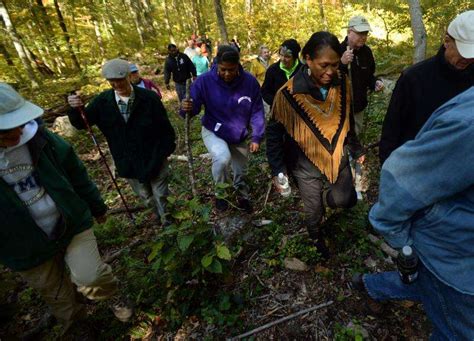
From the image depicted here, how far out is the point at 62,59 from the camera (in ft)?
66.3

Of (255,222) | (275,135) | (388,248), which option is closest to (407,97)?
(275,135)

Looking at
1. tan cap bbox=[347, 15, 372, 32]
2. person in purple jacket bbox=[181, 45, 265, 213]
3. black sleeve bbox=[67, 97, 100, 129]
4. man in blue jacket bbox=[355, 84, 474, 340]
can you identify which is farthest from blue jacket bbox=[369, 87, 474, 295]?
tan cap bbox=[347, 15, 372, 32]

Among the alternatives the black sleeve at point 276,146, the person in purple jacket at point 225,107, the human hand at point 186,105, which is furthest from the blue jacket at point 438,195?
the human hand at point 186,105

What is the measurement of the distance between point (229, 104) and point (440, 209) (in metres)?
3.37

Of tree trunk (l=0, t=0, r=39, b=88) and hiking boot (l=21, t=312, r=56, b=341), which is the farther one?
tree trunk (l=0, t=0, r=39, b=88)

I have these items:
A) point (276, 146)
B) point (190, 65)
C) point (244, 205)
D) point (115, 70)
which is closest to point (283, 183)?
point (276, 146)

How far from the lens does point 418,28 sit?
23.6 ft

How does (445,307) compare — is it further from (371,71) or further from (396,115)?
(371,71)

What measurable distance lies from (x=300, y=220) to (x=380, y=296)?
1.81m

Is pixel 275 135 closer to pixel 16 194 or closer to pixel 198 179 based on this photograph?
pixel 16 194

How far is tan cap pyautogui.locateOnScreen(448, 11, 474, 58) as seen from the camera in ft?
7.20

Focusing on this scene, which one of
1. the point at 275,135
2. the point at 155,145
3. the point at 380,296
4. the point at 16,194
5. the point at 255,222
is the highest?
the point at 16,194

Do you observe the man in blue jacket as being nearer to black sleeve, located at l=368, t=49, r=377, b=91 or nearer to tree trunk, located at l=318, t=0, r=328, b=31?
black sleeve, located at l=368, t=49, r=377, b=91

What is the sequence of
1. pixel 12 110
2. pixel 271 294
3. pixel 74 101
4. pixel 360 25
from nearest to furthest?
pixel 12 110
pixel 271 294
pixel 74 101
pixel 360 25
